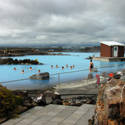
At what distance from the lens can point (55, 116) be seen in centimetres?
529

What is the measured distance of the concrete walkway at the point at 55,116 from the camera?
4.84m

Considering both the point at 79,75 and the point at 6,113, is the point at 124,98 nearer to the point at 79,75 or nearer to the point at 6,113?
the point at 6,113

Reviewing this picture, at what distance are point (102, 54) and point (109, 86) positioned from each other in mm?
43238

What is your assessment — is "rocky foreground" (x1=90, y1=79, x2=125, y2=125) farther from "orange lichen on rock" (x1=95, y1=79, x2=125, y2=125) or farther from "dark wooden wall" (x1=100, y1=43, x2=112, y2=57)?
"dark wooden wall" (x1=100, y1=43, x2=112, y2=57)

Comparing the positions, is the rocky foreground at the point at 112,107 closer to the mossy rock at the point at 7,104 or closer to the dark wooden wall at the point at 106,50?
the mossy rock at the point at 7,104

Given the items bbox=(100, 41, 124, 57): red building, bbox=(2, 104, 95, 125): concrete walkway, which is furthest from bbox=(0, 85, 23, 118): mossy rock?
bbox=(100, 41, 124, 57): red building

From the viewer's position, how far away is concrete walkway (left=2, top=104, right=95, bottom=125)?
A: 4.84m

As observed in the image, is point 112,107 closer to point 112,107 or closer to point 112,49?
point 112,107

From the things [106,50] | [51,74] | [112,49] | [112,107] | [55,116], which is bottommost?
[55,116]

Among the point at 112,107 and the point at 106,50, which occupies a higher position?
the point at 106,50

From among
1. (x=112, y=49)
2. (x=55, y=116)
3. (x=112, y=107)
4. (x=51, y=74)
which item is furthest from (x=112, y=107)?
(x=112, y=49)

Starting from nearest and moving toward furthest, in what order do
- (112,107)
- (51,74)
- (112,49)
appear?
(112,107) < (51,74) < (112,49)

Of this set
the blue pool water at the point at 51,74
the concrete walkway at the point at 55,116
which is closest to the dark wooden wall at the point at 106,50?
the blue pool water at the point at 51,74

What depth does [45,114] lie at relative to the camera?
548 cm
